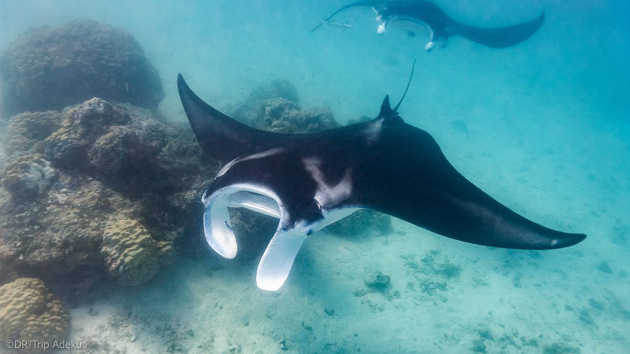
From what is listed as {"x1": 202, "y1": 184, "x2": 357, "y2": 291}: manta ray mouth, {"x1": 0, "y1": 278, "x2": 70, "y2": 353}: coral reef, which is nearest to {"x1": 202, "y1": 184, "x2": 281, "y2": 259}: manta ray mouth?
{"x1": 202, "y1": 184, "x2": 357, "y2": 291}: manta ray mouth

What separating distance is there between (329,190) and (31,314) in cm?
405

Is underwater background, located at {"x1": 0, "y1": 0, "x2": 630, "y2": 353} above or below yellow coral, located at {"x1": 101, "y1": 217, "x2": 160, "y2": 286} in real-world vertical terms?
below

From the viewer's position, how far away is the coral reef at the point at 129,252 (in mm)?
4031

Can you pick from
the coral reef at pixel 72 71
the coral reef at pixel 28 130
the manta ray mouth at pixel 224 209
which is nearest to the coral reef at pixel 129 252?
the manta ray mouth at pixel 224 209

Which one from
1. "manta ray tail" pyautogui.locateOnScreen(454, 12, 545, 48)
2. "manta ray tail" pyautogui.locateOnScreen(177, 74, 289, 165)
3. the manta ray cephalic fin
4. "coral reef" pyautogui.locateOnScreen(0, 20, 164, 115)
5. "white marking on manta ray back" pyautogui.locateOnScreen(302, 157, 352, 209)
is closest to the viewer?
the manta ray cephalic fin

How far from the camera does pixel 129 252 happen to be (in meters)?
4.07

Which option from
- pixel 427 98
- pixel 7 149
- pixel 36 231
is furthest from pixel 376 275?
pixel 427 98

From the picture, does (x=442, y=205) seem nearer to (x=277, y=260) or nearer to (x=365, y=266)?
(x=277, y=260)

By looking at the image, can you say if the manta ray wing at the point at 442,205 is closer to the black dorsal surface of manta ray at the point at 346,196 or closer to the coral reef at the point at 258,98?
the black dorsal surface of manta ray at the point at 346,196

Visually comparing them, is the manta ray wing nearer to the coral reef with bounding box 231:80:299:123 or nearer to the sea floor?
the sea floor

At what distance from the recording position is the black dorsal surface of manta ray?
2467 mm

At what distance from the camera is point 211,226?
2.92 m

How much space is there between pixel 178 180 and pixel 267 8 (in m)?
66.6

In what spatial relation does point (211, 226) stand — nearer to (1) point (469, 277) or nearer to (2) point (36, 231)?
(2) point (36, 231)
